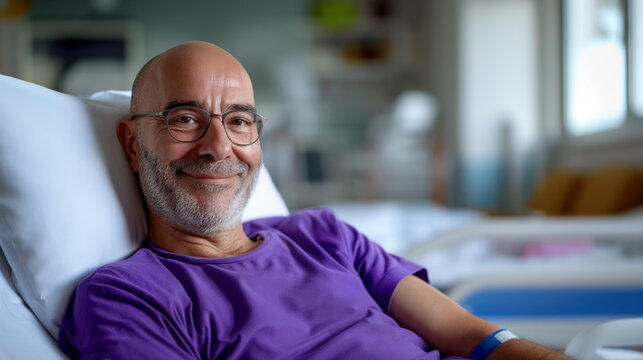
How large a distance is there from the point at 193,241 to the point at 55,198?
0.23 meters

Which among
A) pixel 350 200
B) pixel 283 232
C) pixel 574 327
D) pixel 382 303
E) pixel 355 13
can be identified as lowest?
pixel 350 200

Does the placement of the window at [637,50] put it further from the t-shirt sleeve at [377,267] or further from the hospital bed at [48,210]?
the hospital bed at [48,210]

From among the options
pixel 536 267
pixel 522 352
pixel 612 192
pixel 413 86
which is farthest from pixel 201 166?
pixel 413 86

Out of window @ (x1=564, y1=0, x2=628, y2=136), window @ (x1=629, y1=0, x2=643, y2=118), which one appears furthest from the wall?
window @ (x1=629, y1=0, x2=643, y2=118)

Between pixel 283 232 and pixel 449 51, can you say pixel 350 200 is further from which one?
pixel 283 232

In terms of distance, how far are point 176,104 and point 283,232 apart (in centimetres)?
32

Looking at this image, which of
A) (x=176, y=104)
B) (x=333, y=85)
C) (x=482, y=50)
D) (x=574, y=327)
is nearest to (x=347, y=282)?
(x=176, y=104)

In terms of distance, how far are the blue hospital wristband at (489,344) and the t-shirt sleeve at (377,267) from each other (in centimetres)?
17

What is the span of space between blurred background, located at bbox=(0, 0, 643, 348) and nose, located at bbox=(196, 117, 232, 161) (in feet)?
4.97

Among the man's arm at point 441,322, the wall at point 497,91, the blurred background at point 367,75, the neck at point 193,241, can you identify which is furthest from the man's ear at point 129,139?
the wall at point 497,91

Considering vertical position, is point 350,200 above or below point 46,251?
below

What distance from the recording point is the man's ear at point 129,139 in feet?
3.57

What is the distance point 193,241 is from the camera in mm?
1061

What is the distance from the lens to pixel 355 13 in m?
6.24
